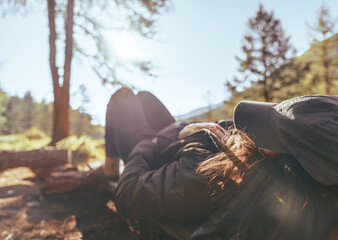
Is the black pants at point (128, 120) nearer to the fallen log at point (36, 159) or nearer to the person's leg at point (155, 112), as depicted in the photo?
the person's leg at point (155, 112)

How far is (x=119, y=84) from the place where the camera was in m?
7.37

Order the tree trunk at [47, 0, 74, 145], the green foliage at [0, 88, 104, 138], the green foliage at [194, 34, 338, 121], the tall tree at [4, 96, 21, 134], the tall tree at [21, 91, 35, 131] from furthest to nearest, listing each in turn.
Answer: the tall tree at [21, 91, 35, 131] → the tall tree at [4, 96, 21, 134] → the green foliage at [0, 88, 104, 138] → the green foliage at [194, 34, 338, 121] → the tree trunk at [47, 0, 74, 145]

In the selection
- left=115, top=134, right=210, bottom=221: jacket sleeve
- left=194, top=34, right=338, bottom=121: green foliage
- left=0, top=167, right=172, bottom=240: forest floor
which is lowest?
left=0, top=167, right=172, bottom=240: forest floor

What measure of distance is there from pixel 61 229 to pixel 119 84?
6.15m

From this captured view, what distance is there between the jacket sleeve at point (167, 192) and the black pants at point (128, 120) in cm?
87

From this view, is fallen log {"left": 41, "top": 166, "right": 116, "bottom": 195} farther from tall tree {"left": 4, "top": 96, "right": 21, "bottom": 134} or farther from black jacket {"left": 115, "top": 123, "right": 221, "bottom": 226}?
tall tree {"left": 4, "top": 96, "right": 21, "bottom": 134}

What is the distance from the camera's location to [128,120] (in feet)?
7.44

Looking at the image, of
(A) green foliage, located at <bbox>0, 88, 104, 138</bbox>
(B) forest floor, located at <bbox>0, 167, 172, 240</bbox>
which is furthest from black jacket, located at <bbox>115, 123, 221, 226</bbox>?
(A) green foliage, located at <bbox>0, 88, 104, 138</bbox>

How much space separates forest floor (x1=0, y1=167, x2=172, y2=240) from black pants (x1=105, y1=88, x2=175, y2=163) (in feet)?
2.17

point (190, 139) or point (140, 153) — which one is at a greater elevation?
point (190, 139)

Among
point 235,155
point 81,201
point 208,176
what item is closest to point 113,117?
point 81,201

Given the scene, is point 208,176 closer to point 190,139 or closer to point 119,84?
point 190,139

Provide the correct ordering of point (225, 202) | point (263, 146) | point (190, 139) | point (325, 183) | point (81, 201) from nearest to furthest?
point (325, 183), point (263, 146), point (225, 202), point (190, 139), point (81, 201)

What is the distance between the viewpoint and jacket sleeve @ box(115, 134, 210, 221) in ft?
3.67
